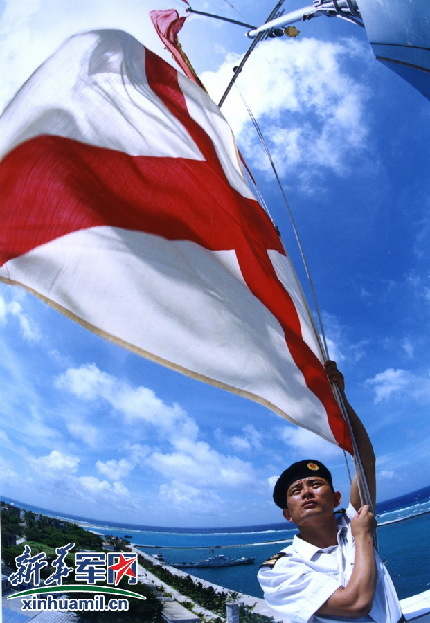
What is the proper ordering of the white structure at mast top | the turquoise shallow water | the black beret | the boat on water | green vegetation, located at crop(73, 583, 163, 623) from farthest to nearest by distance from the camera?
the boat on water
the turquoise shallow water
green vegetation, located at crop(73, 583, 163, 623)
the white structure at mast top
the black beret

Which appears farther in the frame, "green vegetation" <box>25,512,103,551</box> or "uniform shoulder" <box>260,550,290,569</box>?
"green vegetation" <box>25,512,103,551</box>

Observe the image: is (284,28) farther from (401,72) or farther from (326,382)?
(326,382)

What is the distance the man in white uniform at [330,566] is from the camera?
194 cm

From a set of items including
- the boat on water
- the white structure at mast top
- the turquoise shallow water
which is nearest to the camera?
the white structure at mast top

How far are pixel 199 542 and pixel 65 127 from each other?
16.5 m

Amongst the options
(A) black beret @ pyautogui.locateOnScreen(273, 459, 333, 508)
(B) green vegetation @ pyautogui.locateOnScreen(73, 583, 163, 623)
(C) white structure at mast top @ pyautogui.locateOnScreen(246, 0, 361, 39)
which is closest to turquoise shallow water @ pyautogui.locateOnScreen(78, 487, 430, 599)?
(B) green vegetation @ pyautogui.locateOnScreen(73, 583, 163, 623)

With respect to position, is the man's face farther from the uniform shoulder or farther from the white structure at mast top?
the white structure at mast top

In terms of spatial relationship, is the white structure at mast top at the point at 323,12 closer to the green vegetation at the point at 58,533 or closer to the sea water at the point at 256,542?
the sea water at the point at 256,542

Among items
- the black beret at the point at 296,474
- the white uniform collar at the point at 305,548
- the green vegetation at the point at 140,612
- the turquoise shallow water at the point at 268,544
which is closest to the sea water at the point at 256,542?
the turquoise shallow water at the point at 268,544

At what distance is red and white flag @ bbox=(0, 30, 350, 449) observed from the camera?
216cm

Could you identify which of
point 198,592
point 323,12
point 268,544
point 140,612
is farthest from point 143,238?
point 268,544

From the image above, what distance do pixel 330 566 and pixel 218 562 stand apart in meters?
14.7

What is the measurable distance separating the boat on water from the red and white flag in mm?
14394

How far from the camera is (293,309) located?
8.52 feet
